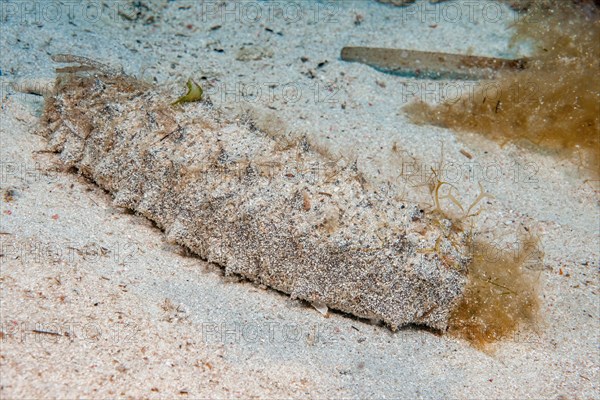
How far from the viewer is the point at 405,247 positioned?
292 centimetres

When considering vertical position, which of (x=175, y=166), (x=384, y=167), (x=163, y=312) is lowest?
(x=163, y=312)

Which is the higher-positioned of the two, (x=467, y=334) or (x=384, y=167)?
(x=384, y=167)

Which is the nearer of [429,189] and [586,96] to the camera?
[429,189]

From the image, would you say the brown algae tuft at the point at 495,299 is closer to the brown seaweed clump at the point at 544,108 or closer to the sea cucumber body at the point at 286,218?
the sea cucumber body at the point at 286,218

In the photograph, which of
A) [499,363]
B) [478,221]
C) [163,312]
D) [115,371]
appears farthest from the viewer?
[478,221]

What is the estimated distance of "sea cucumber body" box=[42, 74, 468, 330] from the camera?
291cm

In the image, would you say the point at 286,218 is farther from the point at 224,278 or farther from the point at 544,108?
the point at 544,108

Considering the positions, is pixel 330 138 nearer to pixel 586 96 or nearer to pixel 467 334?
pixel 467 334

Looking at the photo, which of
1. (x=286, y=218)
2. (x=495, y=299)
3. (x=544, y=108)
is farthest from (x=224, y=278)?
(x=544, y=108)

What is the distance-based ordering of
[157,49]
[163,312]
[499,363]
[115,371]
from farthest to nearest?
[157,49]
[499,363]
[163,312]
[115,371]

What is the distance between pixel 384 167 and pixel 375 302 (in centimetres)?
169

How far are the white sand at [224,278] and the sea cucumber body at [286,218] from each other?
0.20 m

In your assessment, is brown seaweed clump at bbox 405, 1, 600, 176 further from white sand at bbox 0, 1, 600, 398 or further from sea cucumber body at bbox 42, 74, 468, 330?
sea cucumber body at bbox 42, 74, 468, 330

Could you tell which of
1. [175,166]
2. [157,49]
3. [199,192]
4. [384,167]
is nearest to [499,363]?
[384,167]
